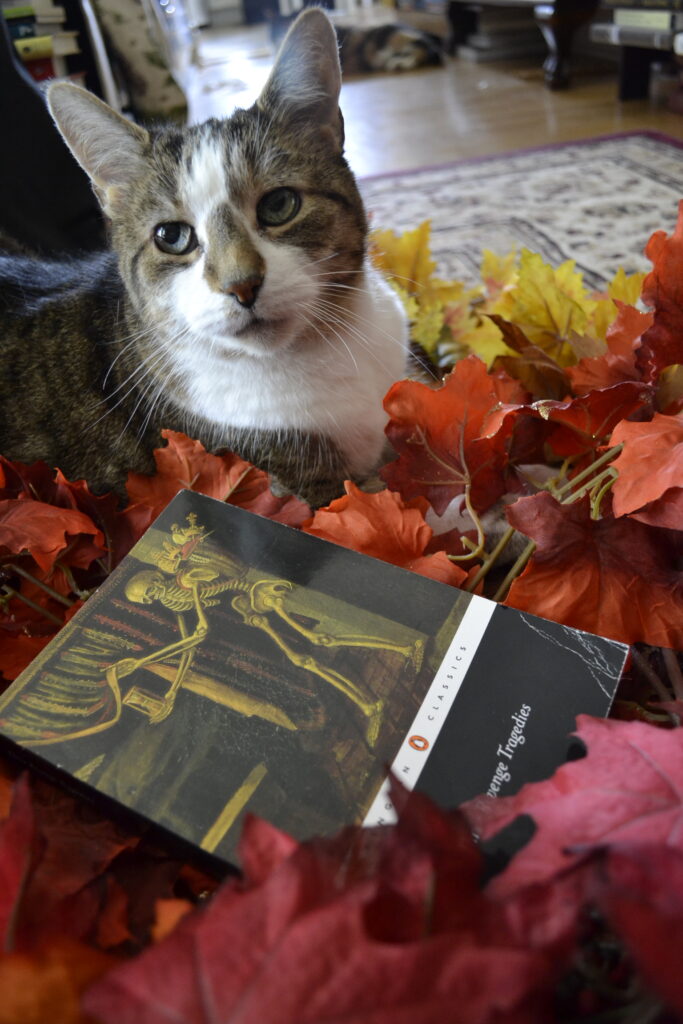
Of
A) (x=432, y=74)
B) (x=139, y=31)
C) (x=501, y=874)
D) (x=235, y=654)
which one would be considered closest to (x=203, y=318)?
(x=235, y=654)

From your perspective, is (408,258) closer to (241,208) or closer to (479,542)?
(241,208)

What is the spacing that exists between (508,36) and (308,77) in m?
4.28

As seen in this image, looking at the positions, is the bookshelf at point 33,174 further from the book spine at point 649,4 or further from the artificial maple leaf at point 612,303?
the book spine at point 649,4

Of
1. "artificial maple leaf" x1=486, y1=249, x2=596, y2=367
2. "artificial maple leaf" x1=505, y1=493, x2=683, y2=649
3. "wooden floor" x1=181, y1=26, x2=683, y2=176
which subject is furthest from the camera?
"wooden floor" x1=181, y1=26, x2=683, y2=176

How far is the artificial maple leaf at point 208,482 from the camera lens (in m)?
0.60

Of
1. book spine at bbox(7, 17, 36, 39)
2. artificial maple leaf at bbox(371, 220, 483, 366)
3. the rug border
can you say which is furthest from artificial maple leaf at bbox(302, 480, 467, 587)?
the rug border

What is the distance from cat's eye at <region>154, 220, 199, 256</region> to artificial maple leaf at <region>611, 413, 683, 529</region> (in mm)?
A: 574

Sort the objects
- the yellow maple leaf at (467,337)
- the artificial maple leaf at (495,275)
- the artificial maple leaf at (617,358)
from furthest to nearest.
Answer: the artificial maple leaf at (495,275) < the yellow maple leaf at (467,337) < the artificial maple leaf at (617,358)

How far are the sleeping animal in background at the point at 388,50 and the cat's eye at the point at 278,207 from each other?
4.26 m

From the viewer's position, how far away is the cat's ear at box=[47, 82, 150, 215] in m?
0.80

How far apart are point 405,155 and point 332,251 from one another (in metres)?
2.38

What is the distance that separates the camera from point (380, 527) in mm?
→ 531

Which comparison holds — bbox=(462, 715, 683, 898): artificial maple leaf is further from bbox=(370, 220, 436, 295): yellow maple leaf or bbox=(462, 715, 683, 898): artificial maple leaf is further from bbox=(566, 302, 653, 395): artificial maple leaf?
bbox=(370, 220, 436, 295): yellow maple leaf

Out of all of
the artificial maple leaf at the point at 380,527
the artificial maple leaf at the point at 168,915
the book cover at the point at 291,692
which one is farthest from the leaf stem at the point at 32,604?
the artificial maple leaf at the point at 168,915
